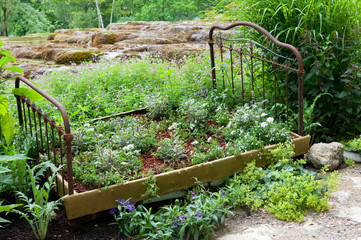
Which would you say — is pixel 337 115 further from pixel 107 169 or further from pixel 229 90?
pixel 107 169

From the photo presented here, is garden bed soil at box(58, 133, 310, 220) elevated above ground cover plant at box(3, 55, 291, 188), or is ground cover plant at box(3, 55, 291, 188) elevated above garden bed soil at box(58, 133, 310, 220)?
ground cover plant at box(3, 55, 291, 188)

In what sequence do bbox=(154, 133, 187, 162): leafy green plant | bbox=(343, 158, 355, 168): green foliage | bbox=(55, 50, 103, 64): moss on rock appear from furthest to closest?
1. bbox=(55, 50, 103, 64): moss on rock
2. bbox=(343, 158, 355, 168): green foliage
3. bbox=(154, 133, 187, 162): leafy green plant

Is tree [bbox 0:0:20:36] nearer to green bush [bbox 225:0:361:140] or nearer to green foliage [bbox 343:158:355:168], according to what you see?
A: green bush [bbox 225:0:361:140]

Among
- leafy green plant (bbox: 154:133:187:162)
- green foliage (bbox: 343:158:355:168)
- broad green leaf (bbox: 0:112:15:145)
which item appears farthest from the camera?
green foliage (bbox: 343:158:355:168)

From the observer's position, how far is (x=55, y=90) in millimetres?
6758

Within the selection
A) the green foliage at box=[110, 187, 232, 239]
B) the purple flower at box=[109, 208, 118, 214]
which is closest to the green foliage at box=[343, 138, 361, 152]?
the green foliage at box=[110, 187, 232, 239]

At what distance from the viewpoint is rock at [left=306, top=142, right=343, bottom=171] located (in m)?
4.51

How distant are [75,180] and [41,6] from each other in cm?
3045

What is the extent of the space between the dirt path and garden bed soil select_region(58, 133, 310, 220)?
1.74ft

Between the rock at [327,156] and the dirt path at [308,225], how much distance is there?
56 centimetres

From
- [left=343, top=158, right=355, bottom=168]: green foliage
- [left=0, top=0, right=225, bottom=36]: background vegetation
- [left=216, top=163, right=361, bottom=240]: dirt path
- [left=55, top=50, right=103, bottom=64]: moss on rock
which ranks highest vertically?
[left=0, top=0, right=225, bottom=36]: background vegetation

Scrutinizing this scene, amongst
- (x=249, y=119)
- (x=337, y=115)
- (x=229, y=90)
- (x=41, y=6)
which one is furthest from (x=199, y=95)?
(x=41, y=6)

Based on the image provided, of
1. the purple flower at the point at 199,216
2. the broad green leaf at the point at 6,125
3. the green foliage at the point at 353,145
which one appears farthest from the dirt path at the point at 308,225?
the broad green leaf at the point at 6,125

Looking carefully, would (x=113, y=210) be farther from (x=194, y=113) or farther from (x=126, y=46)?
(x=126, y=46)
